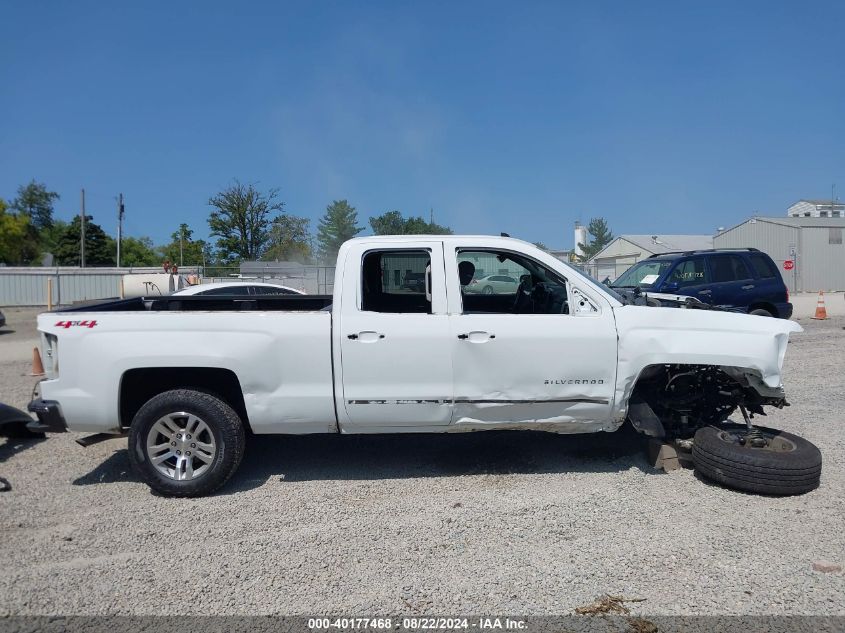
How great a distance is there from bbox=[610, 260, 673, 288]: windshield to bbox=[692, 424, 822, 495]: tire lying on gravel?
276 inches

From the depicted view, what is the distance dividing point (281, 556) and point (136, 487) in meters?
1.87

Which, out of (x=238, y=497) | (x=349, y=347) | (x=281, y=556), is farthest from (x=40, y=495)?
(x=349, y=347)

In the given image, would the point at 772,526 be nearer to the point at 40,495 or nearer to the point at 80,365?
the point at 80,365

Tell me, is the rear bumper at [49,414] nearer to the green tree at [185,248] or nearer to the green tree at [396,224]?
the green tree at [396,224]

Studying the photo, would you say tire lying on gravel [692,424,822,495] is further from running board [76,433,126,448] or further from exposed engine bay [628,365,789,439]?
running board [76,433,126,448]

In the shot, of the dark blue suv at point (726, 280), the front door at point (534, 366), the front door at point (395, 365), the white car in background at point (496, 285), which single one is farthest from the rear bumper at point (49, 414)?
the dark blue suv at point (726, 280)

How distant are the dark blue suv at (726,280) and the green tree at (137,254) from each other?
85.3 m

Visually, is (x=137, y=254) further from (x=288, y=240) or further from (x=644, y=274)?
(x=644, y=274)

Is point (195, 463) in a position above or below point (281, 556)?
above

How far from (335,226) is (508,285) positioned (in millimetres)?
56759

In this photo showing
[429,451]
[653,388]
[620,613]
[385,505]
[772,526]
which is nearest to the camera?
[620,613]

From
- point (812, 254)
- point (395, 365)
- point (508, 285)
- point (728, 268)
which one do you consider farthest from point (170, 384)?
point (812, 254)

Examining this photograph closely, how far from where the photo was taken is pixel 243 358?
4664 mm

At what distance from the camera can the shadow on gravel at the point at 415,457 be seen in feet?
17.1
